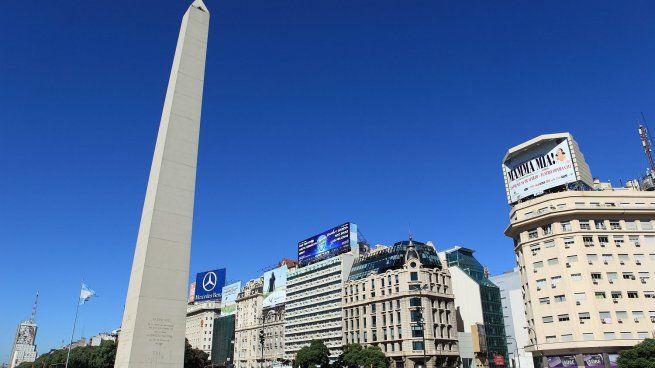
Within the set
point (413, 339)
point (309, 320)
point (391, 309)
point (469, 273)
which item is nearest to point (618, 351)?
point (413, 339)

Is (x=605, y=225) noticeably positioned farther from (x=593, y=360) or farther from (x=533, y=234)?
(x=593, y=360)

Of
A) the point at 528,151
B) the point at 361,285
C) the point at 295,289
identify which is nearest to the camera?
the point at 528,151

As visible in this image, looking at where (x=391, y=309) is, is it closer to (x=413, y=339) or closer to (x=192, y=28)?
(x=413, y=339)

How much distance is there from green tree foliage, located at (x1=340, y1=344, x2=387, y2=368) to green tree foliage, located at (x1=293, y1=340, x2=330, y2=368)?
226 inches

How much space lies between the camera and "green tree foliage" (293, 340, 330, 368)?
247ft

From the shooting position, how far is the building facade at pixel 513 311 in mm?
87125

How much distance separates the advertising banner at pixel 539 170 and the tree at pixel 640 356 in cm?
1896

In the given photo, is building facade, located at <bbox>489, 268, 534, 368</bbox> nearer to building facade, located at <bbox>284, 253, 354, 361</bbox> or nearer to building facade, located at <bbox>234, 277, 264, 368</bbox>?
building facade, located at <bbox>284, 253, 354, 361</bbox>

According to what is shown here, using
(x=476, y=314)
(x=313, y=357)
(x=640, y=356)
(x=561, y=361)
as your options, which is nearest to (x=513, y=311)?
(x=476, y=314)

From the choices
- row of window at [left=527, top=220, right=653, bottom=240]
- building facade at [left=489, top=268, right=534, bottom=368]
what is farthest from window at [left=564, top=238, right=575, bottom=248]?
building facade at [left=489, top=268, right=534, bottom=368]

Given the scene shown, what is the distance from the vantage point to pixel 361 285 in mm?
86625

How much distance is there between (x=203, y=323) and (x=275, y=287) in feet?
165

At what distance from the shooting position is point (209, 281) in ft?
457

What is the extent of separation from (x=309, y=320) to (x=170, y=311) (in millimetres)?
78800
